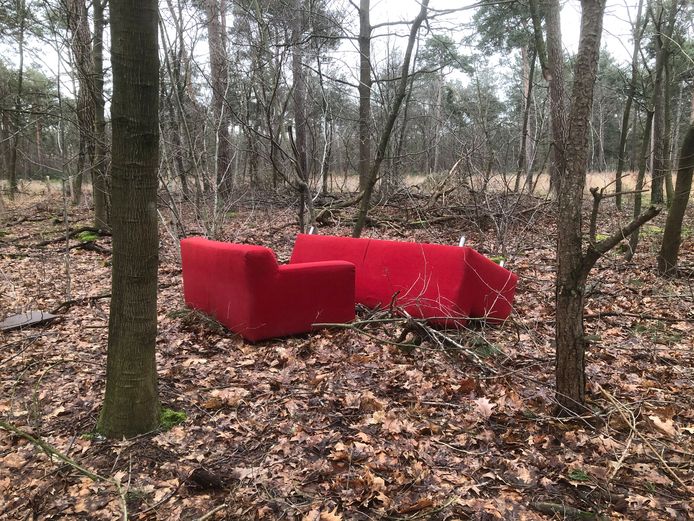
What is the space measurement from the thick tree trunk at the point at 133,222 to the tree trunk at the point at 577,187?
8.17 ft

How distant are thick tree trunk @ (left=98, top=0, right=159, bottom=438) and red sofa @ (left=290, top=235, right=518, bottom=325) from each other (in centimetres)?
235

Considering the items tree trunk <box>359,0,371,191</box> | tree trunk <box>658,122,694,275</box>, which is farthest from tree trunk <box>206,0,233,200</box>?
tree trunk <box>658,122,694,275</box>

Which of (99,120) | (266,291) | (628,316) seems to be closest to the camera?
(266,291)

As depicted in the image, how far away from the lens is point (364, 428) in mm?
3059

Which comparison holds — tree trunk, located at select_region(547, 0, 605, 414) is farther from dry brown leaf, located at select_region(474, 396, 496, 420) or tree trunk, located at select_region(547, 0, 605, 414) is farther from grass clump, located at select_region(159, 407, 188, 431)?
grass clump, located at select_region(159, 407, 188, 431)

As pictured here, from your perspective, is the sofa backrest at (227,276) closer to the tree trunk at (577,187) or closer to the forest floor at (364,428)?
the forest floor at (364,428)

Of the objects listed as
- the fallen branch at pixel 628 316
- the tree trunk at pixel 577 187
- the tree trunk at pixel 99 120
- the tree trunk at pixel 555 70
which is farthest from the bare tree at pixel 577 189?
the tree trunk at pixel 99 120

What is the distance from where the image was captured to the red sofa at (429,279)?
4660 mm

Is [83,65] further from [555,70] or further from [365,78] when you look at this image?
[555,70]

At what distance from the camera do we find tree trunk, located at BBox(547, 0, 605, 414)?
2781 millimetres

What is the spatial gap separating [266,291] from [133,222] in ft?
6.09

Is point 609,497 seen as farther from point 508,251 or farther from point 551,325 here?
point 508,251

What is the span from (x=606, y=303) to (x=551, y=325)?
1.31 m

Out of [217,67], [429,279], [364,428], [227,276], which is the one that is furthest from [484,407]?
[217,67]
